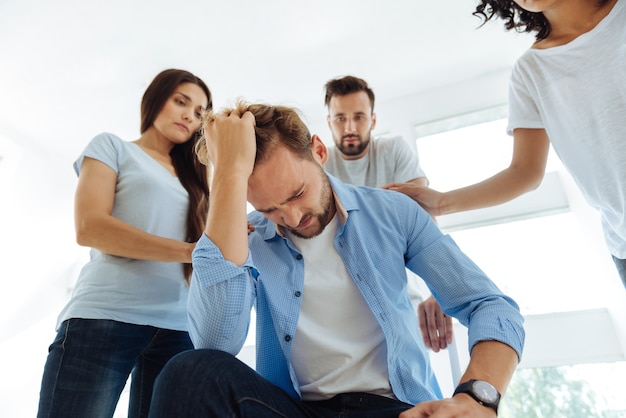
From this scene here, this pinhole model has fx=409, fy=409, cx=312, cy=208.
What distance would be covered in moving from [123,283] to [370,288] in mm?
680

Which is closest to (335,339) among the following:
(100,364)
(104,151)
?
(100,364)

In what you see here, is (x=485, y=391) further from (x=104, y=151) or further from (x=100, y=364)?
(x=104, y=151)

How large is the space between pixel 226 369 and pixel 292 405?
157mm

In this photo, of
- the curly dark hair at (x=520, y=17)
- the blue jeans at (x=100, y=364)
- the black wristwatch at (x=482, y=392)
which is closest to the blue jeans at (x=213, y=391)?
the black wristwatch at (x=482, y=392)

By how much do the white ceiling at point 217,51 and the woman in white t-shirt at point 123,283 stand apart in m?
2.05

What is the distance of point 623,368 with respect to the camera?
2.69 m

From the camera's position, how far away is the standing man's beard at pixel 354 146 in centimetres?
200

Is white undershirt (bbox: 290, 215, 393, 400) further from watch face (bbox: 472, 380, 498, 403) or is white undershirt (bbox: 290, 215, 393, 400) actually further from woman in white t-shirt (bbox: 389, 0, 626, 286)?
woman in white t-shirt (bbox: 389, 0, 626, 286)

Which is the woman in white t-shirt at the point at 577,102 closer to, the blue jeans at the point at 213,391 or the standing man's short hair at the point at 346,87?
the blue jeans at the point at 213,391

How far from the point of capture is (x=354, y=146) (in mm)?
2018

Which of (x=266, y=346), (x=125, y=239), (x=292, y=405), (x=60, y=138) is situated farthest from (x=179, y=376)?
(x=60, y=138)

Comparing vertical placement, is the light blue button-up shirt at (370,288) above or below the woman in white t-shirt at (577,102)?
below

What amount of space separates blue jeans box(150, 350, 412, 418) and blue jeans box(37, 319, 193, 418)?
506 mm

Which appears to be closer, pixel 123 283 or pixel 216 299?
pixel 216 299
